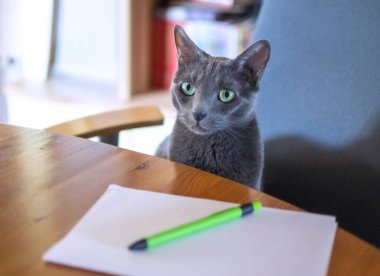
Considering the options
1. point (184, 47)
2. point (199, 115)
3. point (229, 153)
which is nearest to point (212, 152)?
point (229, 153)

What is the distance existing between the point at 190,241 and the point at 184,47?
54 cm

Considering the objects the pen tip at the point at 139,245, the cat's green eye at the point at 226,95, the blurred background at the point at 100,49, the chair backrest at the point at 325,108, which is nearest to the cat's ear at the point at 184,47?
the cat's green eye at the point at 226,95

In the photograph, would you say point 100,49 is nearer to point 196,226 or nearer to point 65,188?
point 65,188

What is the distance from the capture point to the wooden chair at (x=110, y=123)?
942mm

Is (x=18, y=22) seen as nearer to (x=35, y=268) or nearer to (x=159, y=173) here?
(x=159, y=173)

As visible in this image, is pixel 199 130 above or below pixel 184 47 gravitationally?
below

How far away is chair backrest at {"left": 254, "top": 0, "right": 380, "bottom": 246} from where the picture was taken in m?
0.94

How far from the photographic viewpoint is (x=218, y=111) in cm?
85

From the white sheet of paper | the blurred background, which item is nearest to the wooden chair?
the white sheet of paper

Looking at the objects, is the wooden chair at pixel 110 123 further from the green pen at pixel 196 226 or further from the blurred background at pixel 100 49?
the blurred background at pixel 100 49

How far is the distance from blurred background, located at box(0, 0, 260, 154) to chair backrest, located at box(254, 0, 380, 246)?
1.12 m

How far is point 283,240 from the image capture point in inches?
20.4

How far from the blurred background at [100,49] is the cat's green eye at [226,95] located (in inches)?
51.1

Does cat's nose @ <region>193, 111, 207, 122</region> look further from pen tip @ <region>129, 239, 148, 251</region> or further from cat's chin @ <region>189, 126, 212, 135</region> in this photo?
pen tip @ <region>129, 239, 148, 251</region>
